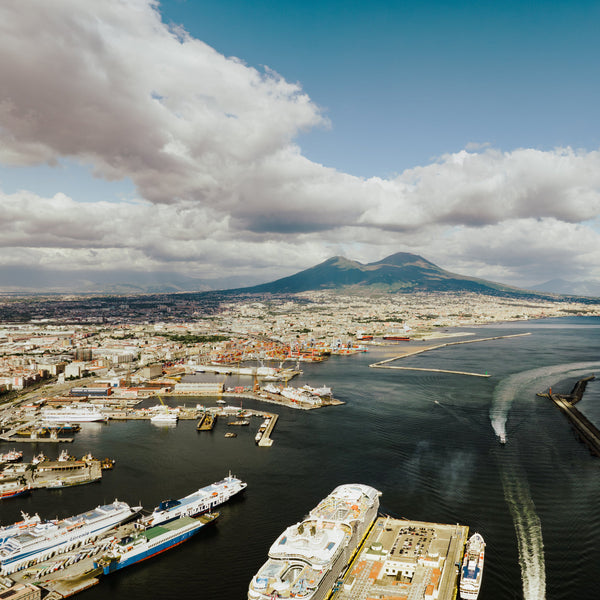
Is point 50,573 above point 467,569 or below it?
below

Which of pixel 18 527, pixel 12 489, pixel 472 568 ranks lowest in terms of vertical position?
pixel 12 489

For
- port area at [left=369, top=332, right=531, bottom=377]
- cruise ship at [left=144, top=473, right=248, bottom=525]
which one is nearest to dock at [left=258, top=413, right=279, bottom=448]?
cruise ship at [left=144, top=473, right=248, bottom=525]

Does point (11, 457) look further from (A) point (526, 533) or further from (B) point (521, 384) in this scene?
(B) point (521, 384)

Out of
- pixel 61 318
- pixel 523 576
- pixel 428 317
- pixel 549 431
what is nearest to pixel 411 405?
pixel 549 431

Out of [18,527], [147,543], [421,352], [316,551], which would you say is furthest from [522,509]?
[421,352]

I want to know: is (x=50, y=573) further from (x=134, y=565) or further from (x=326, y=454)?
(x=326, y=454)

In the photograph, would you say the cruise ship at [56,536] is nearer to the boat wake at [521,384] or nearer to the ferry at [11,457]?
the ferry at [11,457]
